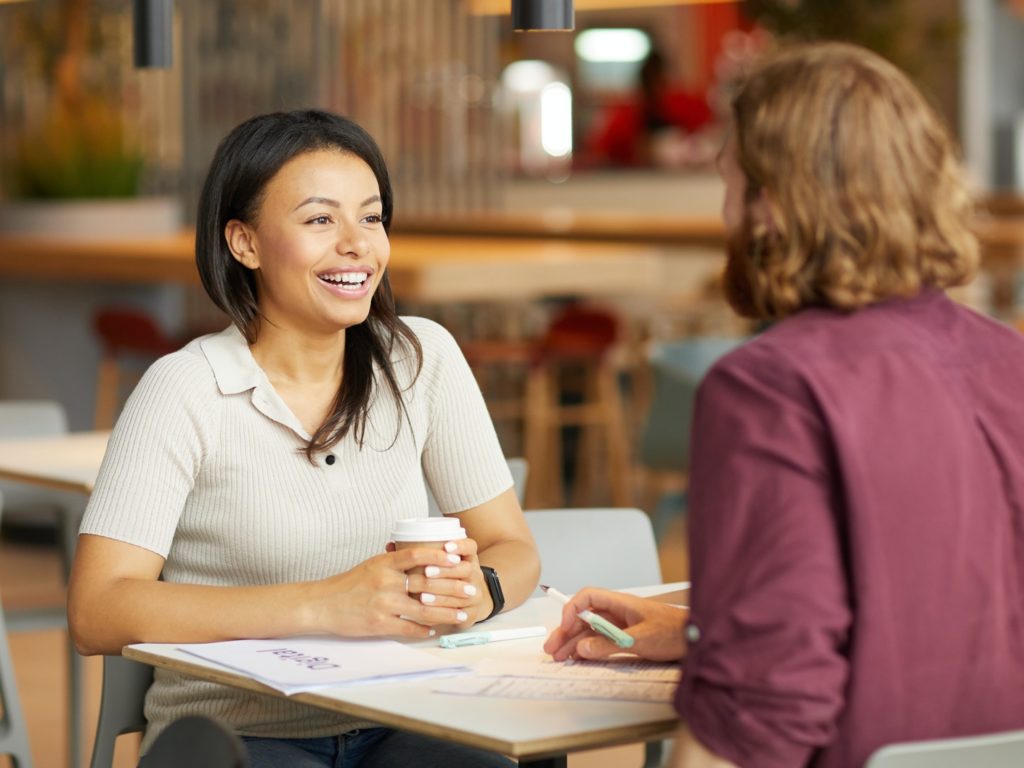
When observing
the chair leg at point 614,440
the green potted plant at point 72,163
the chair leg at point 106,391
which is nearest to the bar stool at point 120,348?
the chair leg at point 106,391

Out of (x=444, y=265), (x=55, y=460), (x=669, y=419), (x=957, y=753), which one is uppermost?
(x=444, y=265)

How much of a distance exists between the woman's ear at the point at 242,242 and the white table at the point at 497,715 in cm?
58

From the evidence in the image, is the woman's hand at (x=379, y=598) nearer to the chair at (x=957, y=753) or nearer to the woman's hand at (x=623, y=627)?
the woman's hand at (x=623, y=627)

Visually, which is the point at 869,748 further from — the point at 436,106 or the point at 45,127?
the point at 436,106

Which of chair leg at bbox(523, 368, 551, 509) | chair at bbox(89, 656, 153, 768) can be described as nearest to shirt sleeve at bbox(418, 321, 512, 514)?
chair at bbox(89, 656, 153, 768)

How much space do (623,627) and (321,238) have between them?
60 centimetres

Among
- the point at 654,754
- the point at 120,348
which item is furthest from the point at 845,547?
the point at 120,348

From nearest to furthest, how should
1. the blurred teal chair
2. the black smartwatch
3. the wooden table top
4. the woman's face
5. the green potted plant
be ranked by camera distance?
1. the black smartwatch
2. the woman's face
3. the wooden table top
4. the blurred teal chair
5. the green potted plant

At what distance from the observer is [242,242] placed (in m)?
2.12

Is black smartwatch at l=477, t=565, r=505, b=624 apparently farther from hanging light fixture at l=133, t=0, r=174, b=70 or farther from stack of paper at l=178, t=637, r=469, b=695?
hanging light fixture at l=133, t=0, r=174, b=70

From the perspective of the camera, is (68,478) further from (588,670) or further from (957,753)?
(957,753)

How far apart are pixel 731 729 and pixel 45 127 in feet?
20.1

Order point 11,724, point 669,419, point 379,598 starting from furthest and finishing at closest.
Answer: point 669,419, point 11,724, point 379,598

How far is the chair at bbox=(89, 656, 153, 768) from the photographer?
2.34 m
